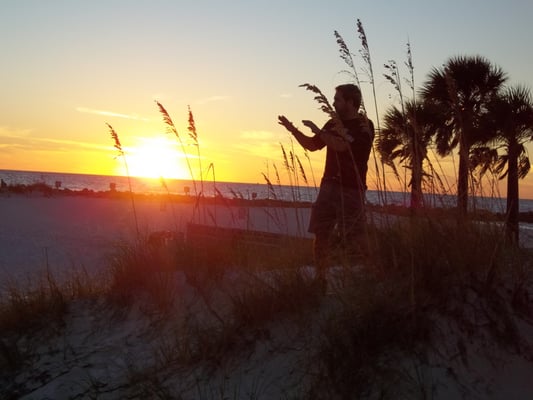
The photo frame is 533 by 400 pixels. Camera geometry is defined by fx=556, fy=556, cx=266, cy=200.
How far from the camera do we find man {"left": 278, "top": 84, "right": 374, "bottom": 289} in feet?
13.9

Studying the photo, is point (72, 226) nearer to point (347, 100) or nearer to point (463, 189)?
point (347, 100)

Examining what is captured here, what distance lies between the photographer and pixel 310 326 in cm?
350

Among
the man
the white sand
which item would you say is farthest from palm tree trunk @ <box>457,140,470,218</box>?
the white sand

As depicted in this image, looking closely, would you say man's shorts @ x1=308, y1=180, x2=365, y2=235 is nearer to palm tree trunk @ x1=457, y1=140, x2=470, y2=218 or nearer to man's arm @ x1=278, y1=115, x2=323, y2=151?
man's arm @ x1=278, y1=115, x2=323, y2=151

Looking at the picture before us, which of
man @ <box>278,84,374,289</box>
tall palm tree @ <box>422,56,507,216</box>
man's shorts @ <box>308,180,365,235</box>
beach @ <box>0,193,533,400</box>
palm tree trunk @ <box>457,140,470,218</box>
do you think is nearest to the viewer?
beach @ <box>0,193,533,400</box>

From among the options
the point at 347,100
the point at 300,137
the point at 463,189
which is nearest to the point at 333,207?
the point at 300,137

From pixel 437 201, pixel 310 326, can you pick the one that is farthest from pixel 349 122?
pixel 310 326

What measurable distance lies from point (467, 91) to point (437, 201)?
1448 centimetres

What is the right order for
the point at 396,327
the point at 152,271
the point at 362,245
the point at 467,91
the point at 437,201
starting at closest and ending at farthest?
the point at 396,327, the point at 362,245, the point at 437,201, the point at 152,271, the point at 467,91

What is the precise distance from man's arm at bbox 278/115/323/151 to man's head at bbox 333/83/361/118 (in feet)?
1.06

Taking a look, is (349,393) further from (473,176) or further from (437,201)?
(473,176)

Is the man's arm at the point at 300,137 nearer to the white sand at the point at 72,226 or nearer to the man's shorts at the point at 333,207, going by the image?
the man's shorts at the point at 333,207

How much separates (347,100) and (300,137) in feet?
1.58

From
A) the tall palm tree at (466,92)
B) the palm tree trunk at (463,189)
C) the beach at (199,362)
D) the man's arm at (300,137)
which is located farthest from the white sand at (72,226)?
the tall palm tree at (466,92)
